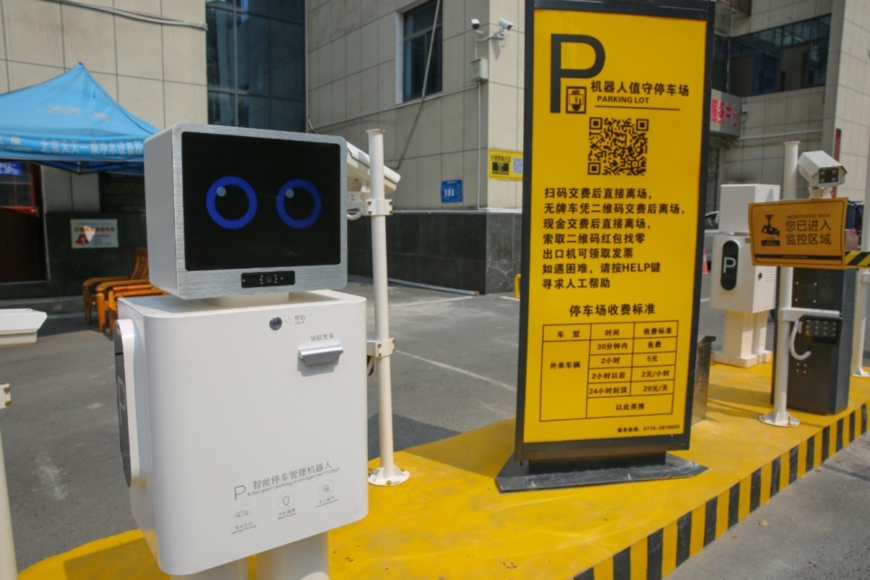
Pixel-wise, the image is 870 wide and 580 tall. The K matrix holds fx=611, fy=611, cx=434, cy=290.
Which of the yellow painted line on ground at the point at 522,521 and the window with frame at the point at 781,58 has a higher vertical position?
the window with frame at the point at 781,58

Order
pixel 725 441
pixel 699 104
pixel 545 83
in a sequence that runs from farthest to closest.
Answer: pixel 725 441 → pixel 699 104 → pixel 545 83

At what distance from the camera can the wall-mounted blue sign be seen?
37.3 feet

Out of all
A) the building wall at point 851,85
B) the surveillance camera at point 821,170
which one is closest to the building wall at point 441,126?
the surveillance camera at point 821,170

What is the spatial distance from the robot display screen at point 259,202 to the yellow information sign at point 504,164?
9.08 meters

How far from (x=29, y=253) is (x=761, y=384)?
968cm

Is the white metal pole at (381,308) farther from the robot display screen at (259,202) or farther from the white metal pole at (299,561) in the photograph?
the white metal pole at (299,561)

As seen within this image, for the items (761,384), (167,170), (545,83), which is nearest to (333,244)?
(167,170)

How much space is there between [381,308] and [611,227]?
4.02ft

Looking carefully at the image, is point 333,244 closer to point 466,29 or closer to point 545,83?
point 545,83

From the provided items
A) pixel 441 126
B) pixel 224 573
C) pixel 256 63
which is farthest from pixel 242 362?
pixel 256 63

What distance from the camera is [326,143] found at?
1.91 m

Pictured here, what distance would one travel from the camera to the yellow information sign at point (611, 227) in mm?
2934

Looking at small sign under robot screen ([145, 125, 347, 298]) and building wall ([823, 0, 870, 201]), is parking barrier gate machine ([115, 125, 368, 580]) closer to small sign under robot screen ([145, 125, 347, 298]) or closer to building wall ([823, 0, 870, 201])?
small sign under robot screen ([145, 125, 347, 298])

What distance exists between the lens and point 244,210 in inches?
71.1
